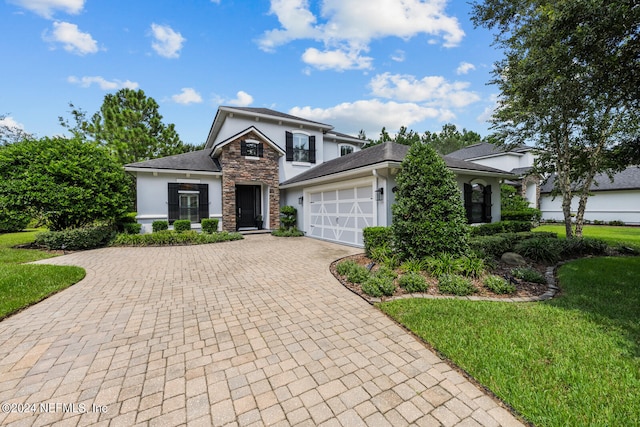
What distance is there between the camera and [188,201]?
13102 millimetres

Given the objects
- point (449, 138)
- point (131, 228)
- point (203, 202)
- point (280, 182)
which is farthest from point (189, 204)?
point (449, 138)

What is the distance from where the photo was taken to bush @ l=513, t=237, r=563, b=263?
23.2ft

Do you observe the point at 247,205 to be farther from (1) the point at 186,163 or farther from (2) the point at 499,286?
(2) the point at 499,286

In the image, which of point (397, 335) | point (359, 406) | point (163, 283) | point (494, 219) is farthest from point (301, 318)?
point (494, 219)

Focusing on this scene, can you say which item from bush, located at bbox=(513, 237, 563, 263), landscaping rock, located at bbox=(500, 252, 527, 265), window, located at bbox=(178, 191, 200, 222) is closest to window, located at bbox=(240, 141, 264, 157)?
window, located at bbox=(178, 191, 200, 222)

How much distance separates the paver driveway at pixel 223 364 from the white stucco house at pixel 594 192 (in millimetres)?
17053

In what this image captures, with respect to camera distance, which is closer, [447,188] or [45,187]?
[447,188]

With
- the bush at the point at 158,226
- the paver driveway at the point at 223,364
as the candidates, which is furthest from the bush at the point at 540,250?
the bush at the point at 158,226

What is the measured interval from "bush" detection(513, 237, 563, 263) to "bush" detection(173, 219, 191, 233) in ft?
43.1

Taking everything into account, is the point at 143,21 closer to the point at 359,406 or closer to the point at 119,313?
the point at 119,313

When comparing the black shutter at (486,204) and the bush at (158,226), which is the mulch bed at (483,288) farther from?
the bush at (158,226)

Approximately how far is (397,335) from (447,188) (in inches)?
157

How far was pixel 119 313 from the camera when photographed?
13.1 feet

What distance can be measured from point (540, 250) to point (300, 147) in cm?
1283
